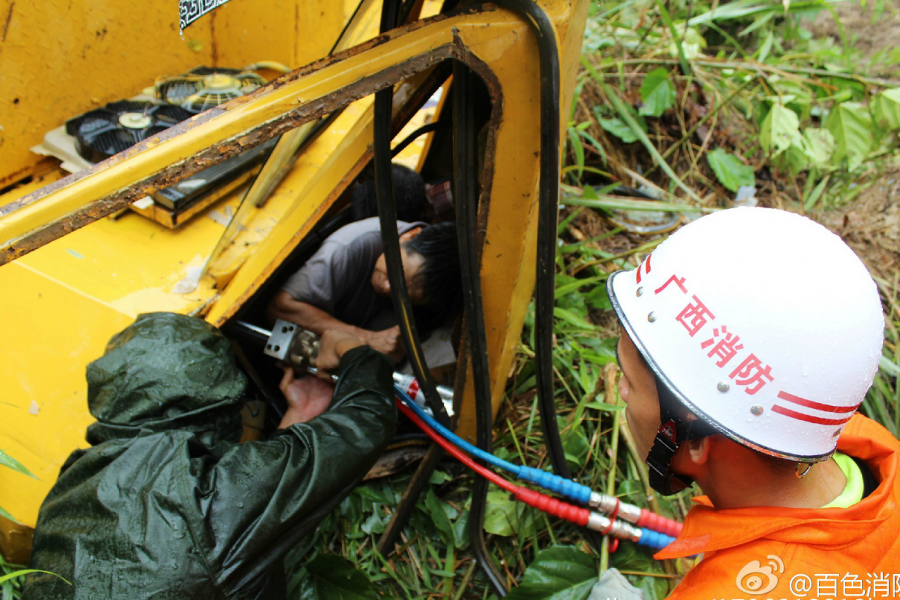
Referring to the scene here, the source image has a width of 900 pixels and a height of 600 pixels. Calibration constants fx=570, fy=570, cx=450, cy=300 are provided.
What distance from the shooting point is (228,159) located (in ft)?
5.08

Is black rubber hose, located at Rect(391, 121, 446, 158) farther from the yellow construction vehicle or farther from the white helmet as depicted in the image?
the white helmet

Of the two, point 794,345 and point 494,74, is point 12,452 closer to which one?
point 494,74

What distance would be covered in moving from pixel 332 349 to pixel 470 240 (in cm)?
61

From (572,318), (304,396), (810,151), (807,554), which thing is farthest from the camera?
(810,151)

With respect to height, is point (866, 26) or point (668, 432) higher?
point (866, 26)

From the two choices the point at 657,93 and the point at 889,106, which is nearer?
the point at 889,106

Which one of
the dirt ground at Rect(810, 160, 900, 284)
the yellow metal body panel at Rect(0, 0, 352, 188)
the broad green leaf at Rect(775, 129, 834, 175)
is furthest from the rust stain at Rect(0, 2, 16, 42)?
the dirt ground at Rect(810, 160, 900, 284)

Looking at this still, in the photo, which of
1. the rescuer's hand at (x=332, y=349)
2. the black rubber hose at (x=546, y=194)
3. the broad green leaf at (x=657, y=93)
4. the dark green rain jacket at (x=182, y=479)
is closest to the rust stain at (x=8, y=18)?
the dark green rain jacket at (x=182, y=479)

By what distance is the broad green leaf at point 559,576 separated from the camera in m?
1.60

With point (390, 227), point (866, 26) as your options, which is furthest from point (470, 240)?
point (866, 26)

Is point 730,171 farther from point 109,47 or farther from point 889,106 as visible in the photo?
point 109,47

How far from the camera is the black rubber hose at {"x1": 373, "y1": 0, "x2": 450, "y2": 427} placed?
128cm

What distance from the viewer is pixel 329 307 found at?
6.79 ft

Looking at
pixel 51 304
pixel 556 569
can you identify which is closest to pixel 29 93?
pixel 51 304
